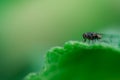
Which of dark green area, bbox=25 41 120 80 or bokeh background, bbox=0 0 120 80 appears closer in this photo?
dark green area, bbox=25 41 120 80

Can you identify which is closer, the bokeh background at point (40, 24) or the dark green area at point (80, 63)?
the dark green area at point (80, 63)

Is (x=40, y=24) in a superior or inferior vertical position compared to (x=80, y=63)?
superior

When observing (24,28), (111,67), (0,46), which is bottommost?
(111,67)

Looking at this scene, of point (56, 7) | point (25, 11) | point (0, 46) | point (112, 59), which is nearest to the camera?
point (112, 59)

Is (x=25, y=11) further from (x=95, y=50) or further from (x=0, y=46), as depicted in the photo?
(x=95, y=50)

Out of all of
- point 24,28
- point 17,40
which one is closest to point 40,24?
Answer: point 24,28

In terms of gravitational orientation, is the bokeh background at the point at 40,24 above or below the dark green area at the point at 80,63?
above

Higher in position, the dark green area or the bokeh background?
the bokeh background

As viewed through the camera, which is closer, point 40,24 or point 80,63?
point 80,63
